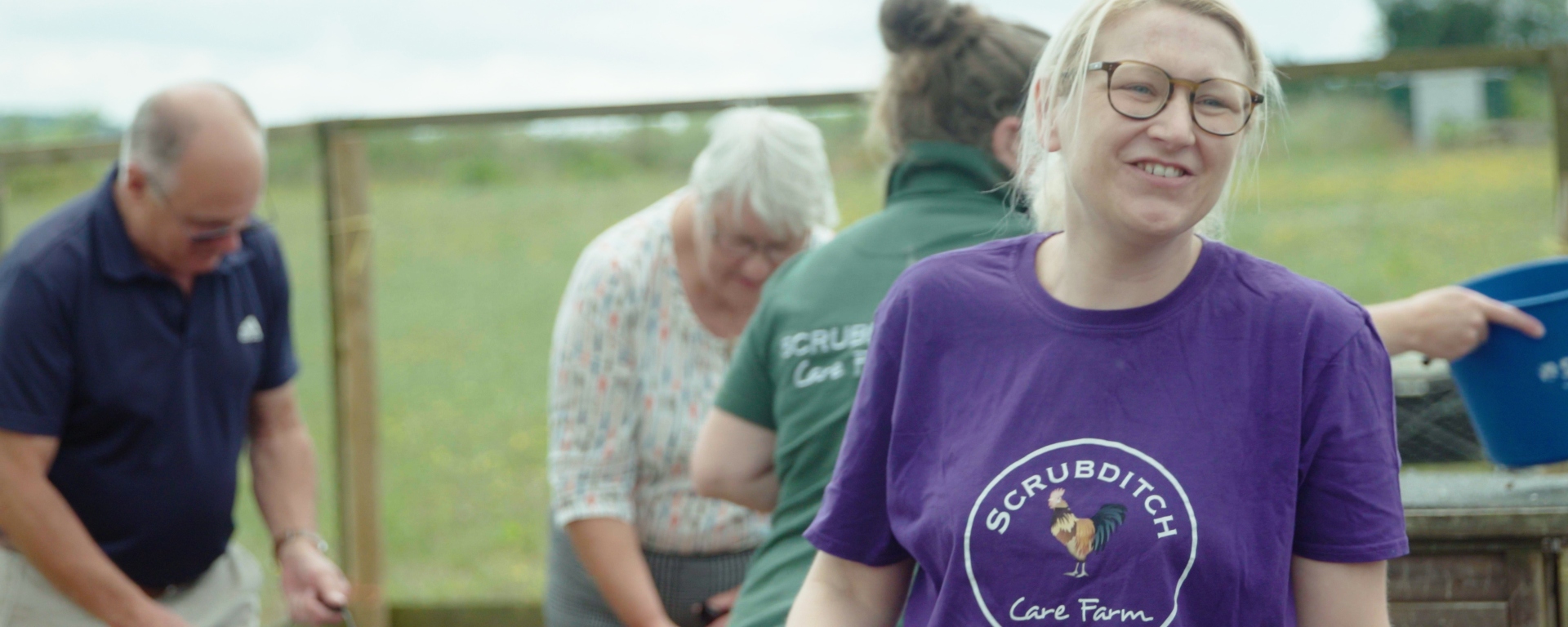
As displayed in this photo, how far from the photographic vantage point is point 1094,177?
1213 mm

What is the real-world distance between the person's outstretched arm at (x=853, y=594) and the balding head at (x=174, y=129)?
1.73 m

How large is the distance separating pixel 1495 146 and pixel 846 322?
34.8ft

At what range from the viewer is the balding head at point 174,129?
2477 millimetres

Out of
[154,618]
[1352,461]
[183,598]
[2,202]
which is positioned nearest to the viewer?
[1352,461]

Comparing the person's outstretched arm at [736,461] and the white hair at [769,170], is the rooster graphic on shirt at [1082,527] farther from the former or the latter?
the white hair at [769,170]

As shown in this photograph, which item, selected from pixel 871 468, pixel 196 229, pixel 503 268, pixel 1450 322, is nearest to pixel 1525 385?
pixel 1450 322

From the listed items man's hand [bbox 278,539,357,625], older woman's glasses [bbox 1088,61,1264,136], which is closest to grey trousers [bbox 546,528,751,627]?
man's hand [bbox 278,539,357,625]

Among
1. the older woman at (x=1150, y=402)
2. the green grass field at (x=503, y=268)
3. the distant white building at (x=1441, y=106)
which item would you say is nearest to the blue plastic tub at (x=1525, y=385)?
the older woman at (x=1150, y=402)

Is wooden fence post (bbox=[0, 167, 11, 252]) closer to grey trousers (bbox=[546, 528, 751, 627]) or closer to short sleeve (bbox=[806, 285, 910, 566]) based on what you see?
grey trousers (bbox=[546, 528, 751, 627])

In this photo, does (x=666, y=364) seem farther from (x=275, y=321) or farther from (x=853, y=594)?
(x=853, y=594)

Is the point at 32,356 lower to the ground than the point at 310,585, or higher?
higher

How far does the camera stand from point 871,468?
4.38 feet

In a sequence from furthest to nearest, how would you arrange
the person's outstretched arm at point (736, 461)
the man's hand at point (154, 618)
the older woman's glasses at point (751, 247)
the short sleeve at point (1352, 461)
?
the older woman's glasses at point (751, 247), the man's hand at point (154, 618), the person's outstretched arm at point (736, 461), the short sleeve at point (1352, 461)

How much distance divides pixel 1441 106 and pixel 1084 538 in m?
8.64
